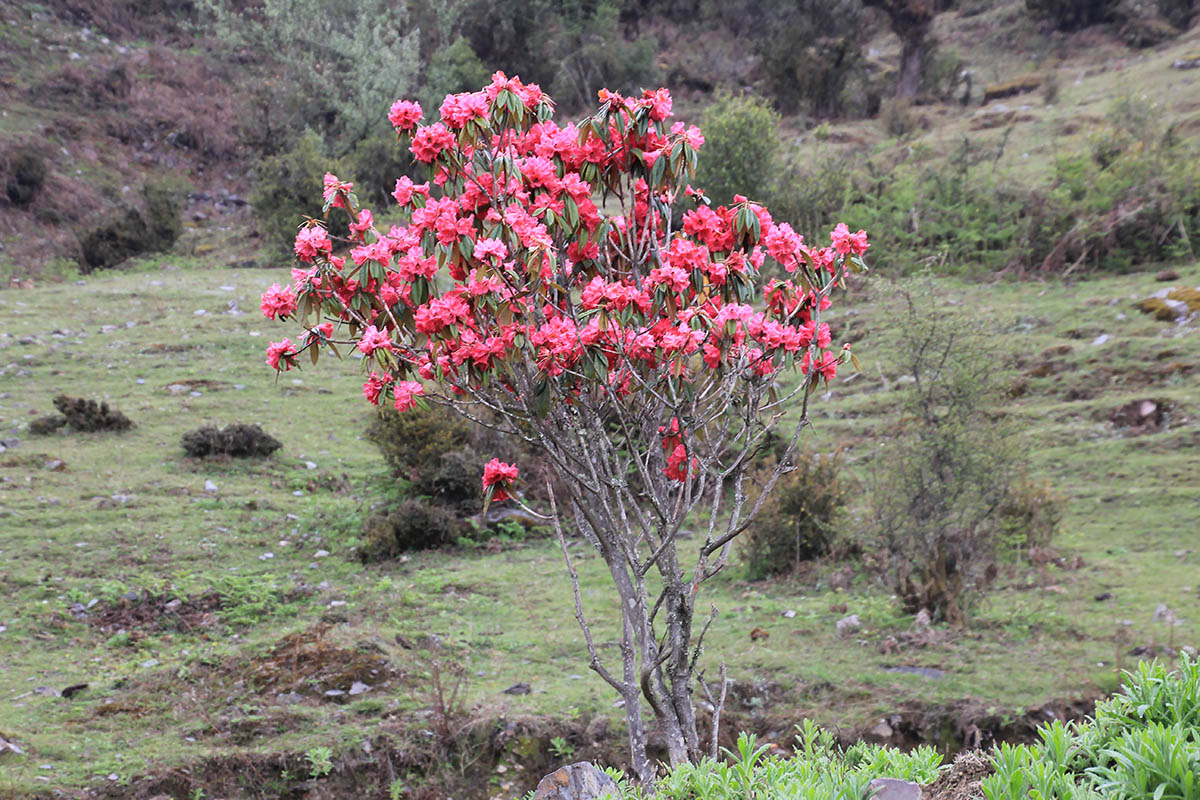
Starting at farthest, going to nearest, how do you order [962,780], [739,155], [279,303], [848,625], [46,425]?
[739,155], [46,425], [848,625], [279,303], [962,780]

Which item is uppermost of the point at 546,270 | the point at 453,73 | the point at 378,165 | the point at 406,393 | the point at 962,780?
the point at 453,73

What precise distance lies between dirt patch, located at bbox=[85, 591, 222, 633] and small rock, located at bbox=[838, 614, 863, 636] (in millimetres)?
4982

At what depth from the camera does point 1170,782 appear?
2.21 m

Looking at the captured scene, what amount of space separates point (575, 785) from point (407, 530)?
20.7ft

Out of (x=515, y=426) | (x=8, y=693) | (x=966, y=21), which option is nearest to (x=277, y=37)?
(x=966, y=21)

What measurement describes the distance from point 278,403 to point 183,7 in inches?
1159

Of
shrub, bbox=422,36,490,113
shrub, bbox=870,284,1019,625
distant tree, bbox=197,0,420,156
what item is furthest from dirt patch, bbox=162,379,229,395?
shrub, bbox=422,36,490,113

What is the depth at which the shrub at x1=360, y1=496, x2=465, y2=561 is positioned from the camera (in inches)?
360

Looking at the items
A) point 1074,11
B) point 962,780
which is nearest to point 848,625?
point 962,780

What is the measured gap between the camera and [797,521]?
8.92 meters

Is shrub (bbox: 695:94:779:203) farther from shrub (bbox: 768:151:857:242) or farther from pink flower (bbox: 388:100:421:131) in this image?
pink flower (bbox: 388:100:421:131)

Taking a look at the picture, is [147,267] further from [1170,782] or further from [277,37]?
[1170,782]

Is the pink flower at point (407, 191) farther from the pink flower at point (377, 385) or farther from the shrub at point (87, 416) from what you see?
the shrub at point (87, 416)

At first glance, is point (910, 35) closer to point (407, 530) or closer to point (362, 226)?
point (407, 530)
